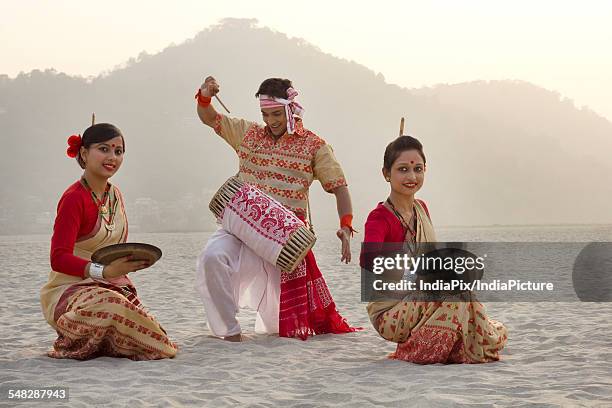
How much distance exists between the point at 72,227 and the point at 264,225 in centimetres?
147

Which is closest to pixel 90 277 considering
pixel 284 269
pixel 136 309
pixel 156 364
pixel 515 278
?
pixel 136 309

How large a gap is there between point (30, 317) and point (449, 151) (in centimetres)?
13459

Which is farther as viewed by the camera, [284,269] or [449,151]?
[449,151]

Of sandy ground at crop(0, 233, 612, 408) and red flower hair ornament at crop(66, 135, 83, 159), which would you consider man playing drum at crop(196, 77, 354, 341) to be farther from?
red flower hair ornament at crop(66, 135, 83, 159)

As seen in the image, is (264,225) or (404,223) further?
(264,225)

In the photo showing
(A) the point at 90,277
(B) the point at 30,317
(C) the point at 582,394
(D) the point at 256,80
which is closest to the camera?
(C) the point at 582,394

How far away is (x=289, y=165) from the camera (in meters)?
6.27

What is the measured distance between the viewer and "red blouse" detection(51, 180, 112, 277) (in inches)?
199

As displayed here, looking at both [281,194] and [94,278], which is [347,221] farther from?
[94,278]

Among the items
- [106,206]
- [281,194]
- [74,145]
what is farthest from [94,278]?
[281,194]

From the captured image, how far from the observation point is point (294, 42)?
523 feet

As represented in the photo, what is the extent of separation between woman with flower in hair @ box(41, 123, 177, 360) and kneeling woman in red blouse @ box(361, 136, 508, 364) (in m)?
1.54

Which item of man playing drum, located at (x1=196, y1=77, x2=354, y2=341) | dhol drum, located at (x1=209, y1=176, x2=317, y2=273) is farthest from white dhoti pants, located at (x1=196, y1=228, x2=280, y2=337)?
dhol drum, located at (x1=209, y1=176, x2=317, y2=273)

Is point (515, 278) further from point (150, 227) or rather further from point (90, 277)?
point (150, 227)
